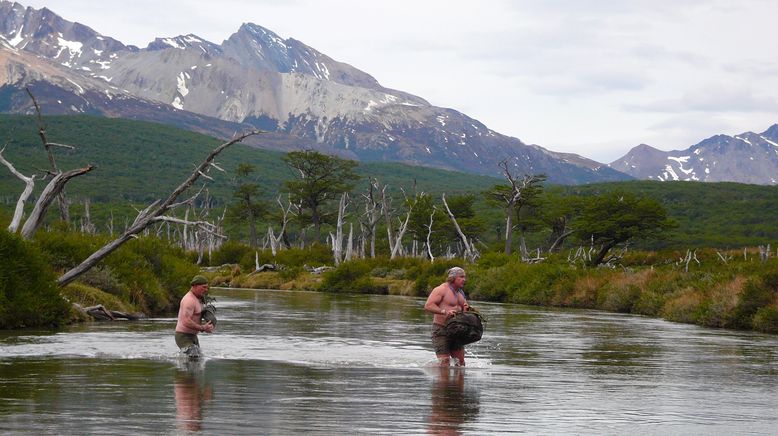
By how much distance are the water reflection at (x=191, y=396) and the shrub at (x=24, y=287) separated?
873 centimetres

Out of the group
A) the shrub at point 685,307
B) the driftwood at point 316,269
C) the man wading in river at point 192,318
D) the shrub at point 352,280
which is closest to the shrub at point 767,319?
the shrub at point 685,307

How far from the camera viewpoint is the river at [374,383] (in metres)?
12.5

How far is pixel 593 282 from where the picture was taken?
5200 cm

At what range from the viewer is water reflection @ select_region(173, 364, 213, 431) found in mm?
12000

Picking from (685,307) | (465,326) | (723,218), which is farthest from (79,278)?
(723,218)

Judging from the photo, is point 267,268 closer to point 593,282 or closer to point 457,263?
point 457,263

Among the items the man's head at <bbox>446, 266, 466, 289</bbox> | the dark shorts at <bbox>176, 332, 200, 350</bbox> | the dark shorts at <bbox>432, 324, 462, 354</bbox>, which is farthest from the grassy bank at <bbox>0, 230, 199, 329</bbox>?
the man's head at <bbox>446, 266, 466, 289</bbox>

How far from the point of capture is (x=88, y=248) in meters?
33.5

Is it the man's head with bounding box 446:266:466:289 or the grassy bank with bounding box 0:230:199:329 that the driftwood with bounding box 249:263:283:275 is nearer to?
the grassy bank with bounding box 0:230:199:329

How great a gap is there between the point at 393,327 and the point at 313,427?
2040 cm

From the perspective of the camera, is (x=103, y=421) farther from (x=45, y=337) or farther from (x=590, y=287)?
(x=590, y=287)

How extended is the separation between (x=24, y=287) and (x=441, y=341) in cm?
1171

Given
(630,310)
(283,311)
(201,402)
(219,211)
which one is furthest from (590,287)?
(219,211)

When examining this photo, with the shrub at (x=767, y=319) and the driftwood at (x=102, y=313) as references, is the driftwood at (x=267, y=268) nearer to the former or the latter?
the driftwood at (x=102, y=313)
